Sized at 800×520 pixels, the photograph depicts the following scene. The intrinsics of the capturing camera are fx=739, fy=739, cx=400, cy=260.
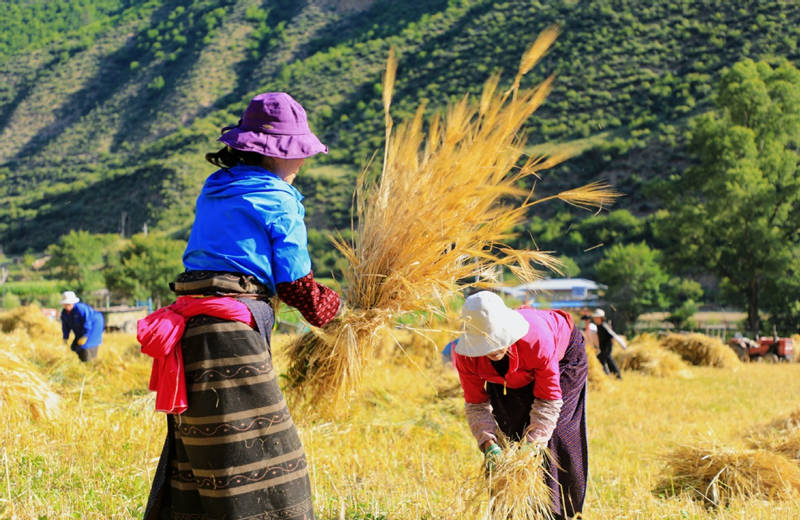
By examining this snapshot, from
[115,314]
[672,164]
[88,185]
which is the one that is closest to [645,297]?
[672,164]

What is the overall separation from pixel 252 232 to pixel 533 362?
49.6 inches

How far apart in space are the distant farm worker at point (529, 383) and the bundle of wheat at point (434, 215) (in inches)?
7.8

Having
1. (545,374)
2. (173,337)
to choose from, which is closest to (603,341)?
(545,374)

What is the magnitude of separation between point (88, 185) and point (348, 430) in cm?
7703

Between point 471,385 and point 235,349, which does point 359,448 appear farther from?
point 235,349

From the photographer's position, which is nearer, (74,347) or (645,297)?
(74,347)

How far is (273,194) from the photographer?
220cm

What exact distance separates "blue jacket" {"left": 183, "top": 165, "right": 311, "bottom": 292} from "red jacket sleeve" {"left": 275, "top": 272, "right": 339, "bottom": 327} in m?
0.03


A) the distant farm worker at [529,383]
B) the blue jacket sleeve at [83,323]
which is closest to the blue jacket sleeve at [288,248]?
the distant farm worker at [529,383]

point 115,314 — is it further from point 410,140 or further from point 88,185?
point 88,185

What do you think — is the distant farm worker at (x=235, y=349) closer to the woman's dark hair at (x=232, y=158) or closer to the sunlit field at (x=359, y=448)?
the woman's dark hair at (x=232, y=158)

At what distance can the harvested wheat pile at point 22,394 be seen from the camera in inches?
169

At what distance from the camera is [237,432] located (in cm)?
209

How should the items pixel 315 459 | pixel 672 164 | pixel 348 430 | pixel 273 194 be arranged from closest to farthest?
pixel 273 194, pixel 315 459, pixel 348 430, pixel 672 164
